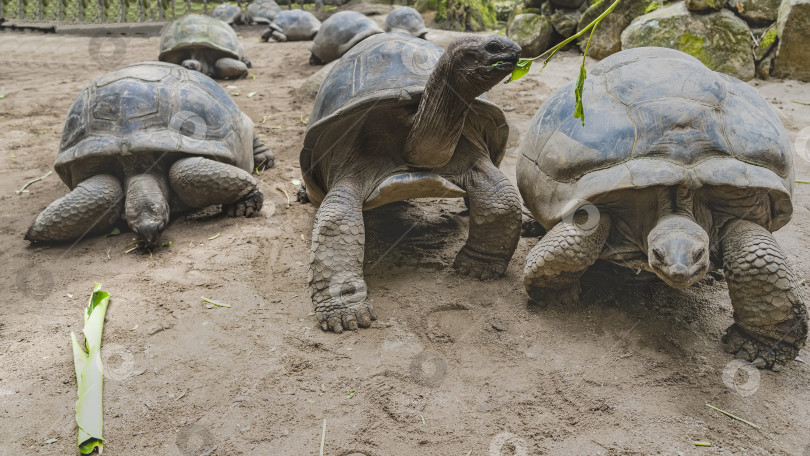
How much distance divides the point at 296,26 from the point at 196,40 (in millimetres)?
3601

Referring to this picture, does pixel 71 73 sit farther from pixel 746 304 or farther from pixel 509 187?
pixel 746 304

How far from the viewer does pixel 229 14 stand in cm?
1397

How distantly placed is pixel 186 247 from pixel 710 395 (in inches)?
120

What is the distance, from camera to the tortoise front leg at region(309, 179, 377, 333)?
2.82m

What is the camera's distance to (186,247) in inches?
147

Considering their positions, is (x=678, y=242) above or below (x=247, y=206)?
above

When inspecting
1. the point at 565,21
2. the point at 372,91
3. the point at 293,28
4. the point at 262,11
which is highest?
the point at 372,91

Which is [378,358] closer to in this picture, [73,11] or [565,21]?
[565,21]

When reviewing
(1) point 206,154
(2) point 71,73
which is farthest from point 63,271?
(2) point 71,73

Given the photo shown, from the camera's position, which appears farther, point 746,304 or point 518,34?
point 518,34

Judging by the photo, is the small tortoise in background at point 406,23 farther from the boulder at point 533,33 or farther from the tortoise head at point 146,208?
the tortoise head at point 146,208

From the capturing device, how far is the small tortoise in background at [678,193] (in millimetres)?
2385

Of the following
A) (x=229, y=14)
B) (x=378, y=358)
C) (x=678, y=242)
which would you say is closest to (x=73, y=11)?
(x=229, y=14)

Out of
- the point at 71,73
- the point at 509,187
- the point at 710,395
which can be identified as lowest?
the point at 71,73
